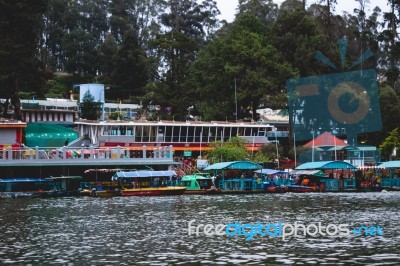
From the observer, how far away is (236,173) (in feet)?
231

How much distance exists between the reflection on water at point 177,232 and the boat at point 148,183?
20.2 feet

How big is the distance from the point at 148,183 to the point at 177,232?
29.8 m

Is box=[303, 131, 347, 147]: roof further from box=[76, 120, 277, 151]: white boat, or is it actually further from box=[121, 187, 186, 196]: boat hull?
box=[121, 187, 186, 196]: boat hull

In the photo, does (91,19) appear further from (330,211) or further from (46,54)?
(330,211)

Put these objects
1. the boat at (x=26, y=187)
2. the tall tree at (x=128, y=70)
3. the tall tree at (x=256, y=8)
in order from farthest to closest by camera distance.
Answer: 1. the tall tree at (x=256, y=8)
2. the tall tree at (x=128, y=70)
3. the boat at (x=26, y=187)

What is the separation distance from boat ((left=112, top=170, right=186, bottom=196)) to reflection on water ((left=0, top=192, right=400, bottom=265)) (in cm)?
615

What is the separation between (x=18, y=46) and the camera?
2788 inches

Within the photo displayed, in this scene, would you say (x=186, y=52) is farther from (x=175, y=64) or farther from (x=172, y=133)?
(x=172, y=133)

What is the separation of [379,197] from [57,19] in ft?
272

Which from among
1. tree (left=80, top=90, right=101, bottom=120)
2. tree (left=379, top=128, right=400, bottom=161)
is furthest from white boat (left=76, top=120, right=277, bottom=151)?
tree (left=379, top=128, right=400, bottom=161)

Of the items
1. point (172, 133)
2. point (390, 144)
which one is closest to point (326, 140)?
point (390, 144)

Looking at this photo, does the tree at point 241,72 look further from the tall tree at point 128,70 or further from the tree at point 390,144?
the tall tree at point 128,70

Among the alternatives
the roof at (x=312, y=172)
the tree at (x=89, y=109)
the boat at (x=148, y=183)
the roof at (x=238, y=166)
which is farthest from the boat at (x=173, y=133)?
the roof at (x=312, y=172)

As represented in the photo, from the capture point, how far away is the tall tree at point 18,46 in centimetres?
7044
